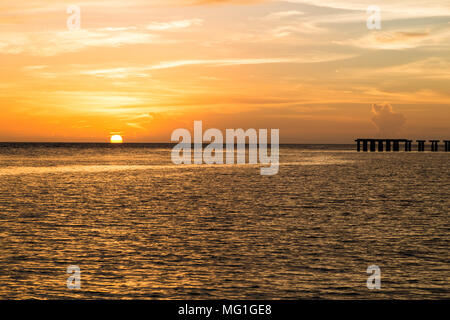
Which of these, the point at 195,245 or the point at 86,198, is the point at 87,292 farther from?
the point at 86,198

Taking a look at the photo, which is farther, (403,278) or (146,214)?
(146,214)

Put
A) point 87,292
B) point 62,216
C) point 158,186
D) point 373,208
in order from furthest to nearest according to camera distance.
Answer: point 158,186 → point 373,208 → point 62,216 → point 87,292

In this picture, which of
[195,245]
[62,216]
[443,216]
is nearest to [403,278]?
[195,245]

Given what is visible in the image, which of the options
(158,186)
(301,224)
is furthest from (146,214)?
(158,186)

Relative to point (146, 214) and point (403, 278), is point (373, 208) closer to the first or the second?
point (146, 214)

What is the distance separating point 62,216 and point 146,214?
466 centimetres

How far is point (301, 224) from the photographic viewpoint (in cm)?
2452

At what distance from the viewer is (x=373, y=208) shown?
31.5 m
